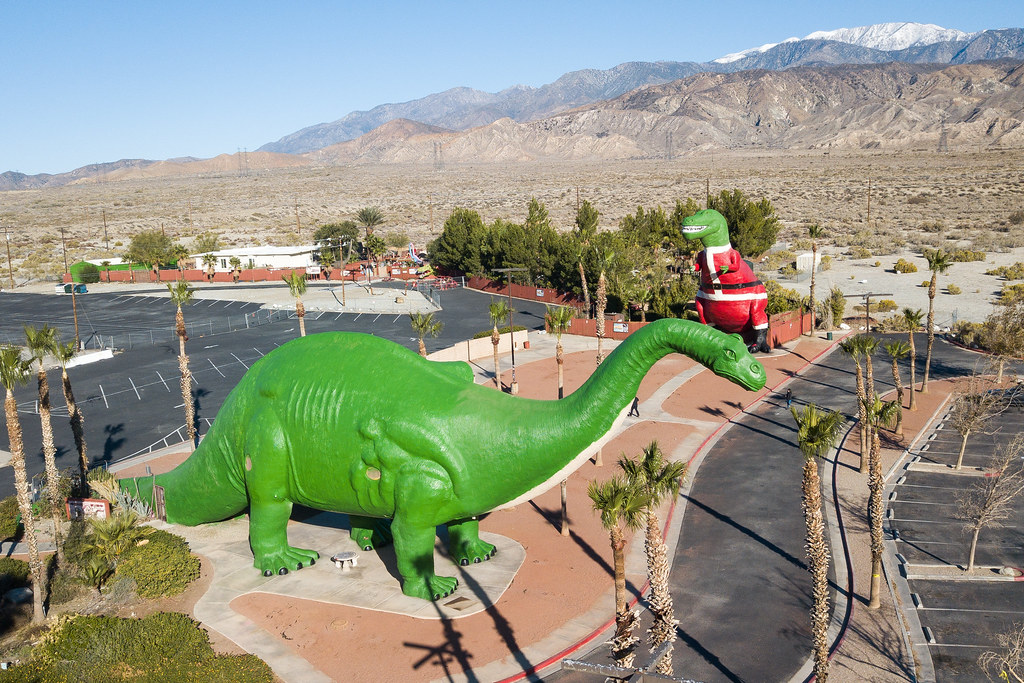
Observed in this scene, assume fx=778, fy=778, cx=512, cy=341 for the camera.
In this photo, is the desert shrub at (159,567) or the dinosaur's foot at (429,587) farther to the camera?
the desert shrub at (159,567)

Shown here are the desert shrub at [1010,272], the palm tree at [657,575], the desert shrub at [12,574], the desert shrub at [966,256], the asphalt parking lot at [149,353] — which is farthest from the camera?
the desert shrub at [966,256]

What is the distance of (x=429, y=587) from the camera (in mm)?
17500

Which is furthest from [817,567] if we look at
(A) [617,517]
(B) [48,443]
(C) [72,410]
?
(C) [72,410]

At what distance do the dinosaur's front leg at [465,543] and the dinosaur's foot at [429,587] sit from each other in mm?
1513

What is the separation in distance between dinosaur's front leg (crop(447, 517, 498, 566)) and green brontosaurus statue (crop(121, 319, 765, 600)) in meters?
1.43

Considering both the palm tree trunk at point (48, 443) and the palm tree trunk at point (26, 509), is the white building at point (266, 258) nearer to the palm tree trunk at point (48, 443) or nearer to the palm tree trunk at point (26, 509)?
the palm tree trunk at point (48, 443)

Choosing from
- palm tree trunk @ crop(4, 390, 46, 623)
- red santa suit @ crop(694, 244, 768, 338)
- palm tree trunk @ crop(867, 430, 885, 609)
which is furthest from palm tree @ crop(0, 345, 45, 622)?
palm tree trunk @ crop(867, 430, 885, 609)

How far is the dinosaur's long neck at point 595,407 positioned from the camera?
1354 cm

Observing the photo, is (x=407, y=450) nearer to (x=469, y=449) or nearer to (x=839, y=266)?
(x=469, y=449)

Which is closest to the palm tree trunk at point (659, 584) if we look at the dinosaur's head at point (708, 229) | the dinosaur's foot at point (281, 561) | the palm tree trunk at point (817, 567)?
the palm tree trunk at point (817, 567)

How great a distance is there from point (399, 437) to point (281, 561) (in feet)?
18.1

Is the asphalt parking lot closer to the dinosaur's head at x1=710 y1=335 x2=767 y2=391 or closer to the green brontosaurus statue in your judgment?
the green brontosaurus statue

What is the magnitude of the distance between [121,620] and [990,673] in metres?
18.0

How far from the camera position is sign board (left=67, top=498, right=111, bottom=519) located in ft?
69.9
